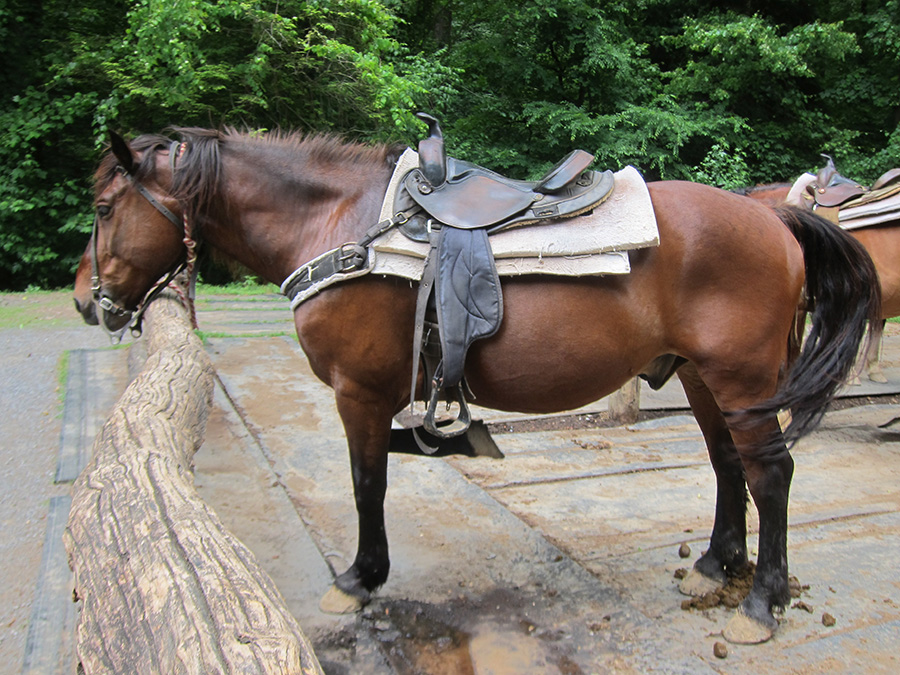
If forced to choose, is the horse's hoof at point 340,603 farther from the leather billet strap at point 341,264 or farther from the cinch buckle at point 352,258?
the cinch buckle at point 352,258

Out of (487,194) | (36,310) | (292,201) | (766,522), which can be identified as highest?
(487,194)

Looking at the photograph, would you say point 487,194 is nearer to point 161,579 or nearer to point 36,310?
point 161,579

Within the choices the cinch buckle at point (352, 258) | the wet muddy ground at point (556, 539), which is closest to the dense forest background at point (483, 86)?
the wet muddy ground at point (556, 539)

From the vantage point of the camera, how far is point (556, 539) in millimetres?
3449

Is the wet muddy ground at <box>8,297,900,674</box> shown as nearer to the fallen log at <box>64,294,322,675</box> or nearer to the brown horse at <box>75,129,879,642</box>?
the brown horse at <box>75,129,879,642</box>

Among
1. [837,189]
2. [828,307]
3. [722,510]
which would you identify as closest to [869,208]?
[837,189]

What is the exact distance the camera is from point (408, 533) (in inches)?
138

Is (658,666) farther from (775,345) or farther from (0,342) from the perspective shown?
(0,342)

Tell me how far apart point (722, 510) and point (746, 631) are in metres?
0.56

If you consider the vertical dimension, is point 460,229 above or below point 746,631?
above

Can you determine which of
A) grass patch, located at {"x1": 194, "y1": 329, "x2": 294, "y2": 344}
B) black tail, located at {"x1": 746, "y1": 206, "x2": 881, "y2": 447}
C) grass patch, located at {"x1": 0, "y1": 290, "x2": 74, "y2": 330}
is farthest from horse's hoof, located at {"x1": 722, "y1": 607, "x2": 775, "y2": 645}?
grass patch, located at {"x1": 0, "y1": 290, "x2": 74, "y2": 330}

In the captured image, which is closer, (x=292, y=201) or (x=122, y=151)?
(x=122, y=151)

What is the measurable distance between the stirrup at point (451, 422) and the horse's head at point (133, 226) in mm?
1193

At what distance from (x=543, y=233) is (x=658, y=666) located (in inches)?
63.7
